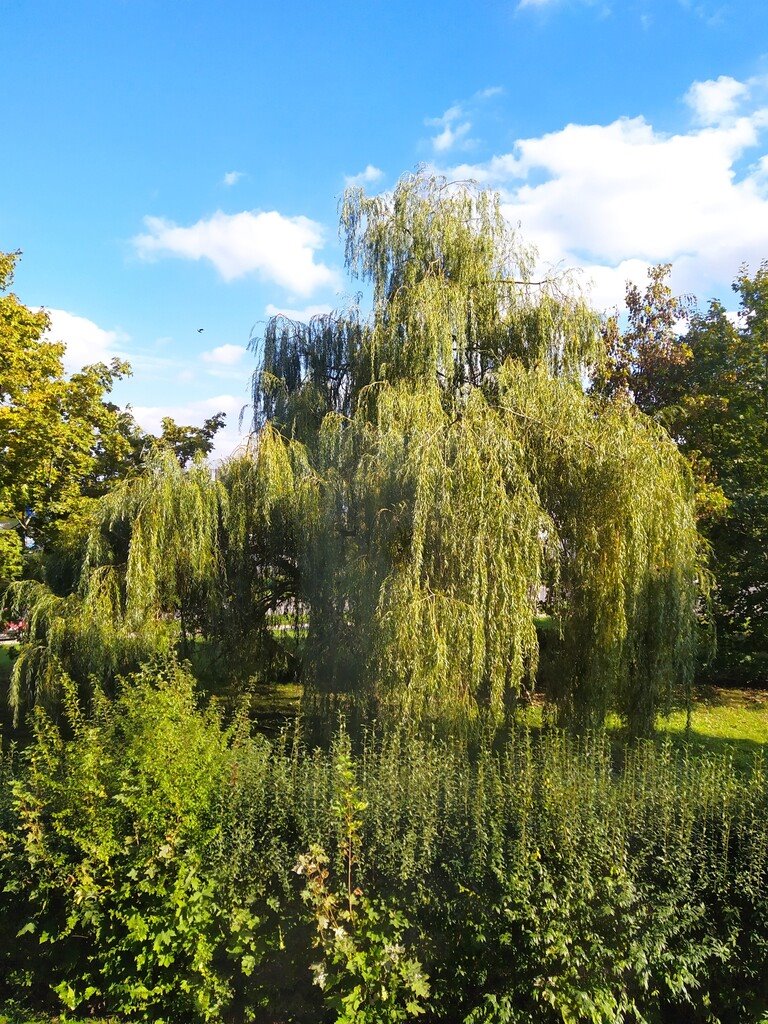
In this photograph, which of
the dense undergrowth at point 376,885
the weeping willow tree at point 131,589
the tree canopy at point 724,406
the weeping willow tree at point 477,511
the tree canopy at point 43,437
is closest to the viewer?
the dense undergrowth at point 376,885

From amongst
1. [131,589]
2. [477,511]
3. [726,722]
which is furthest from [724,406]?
[131,589]

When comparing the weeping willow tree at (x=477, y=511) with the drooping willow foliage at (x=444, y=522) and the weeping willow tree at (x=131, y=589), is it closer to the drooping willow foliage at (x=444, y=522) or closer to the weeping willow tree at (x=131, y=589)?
the drooping willow foliage at (x=444, y=522)

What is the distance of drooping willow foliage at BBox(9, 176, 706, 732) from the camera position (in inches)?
287

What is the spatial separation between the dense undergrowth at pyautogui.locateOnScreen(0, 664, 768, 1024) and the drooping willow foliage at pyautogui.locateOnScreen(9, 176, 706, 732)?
2341 mm

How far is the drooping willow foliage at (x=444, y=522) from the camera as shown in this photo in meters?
7.28

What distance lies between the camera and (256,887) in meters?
4.24

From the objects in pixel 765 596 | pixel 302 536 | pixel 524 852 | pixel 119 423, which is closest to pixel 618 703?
pixel 302 536

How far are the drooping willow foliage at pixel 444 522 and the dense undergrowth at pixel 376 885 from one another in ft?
7.68

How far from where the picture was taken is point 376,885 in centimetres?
412

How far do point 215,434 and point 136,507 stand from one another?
20.7 ft

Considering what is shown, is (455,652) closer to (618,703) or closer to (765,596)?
(618,703)

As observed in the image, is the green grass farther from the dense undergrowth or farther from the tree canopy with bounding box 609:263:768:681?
the dense undergrowth

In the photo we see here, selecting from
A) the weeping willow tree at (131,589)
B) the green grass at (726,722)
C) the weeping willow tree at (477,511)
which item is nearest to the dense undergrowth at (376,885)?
the weeping willow tree at (477,511)

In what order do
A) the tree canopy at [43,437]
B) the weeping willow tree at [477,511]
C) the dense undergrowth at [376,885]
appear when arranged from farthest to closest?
1. the tree canopy at [43,437]
2. the weeping willow tree at [477,511]
3. the dense undergrowth at [376,885]
